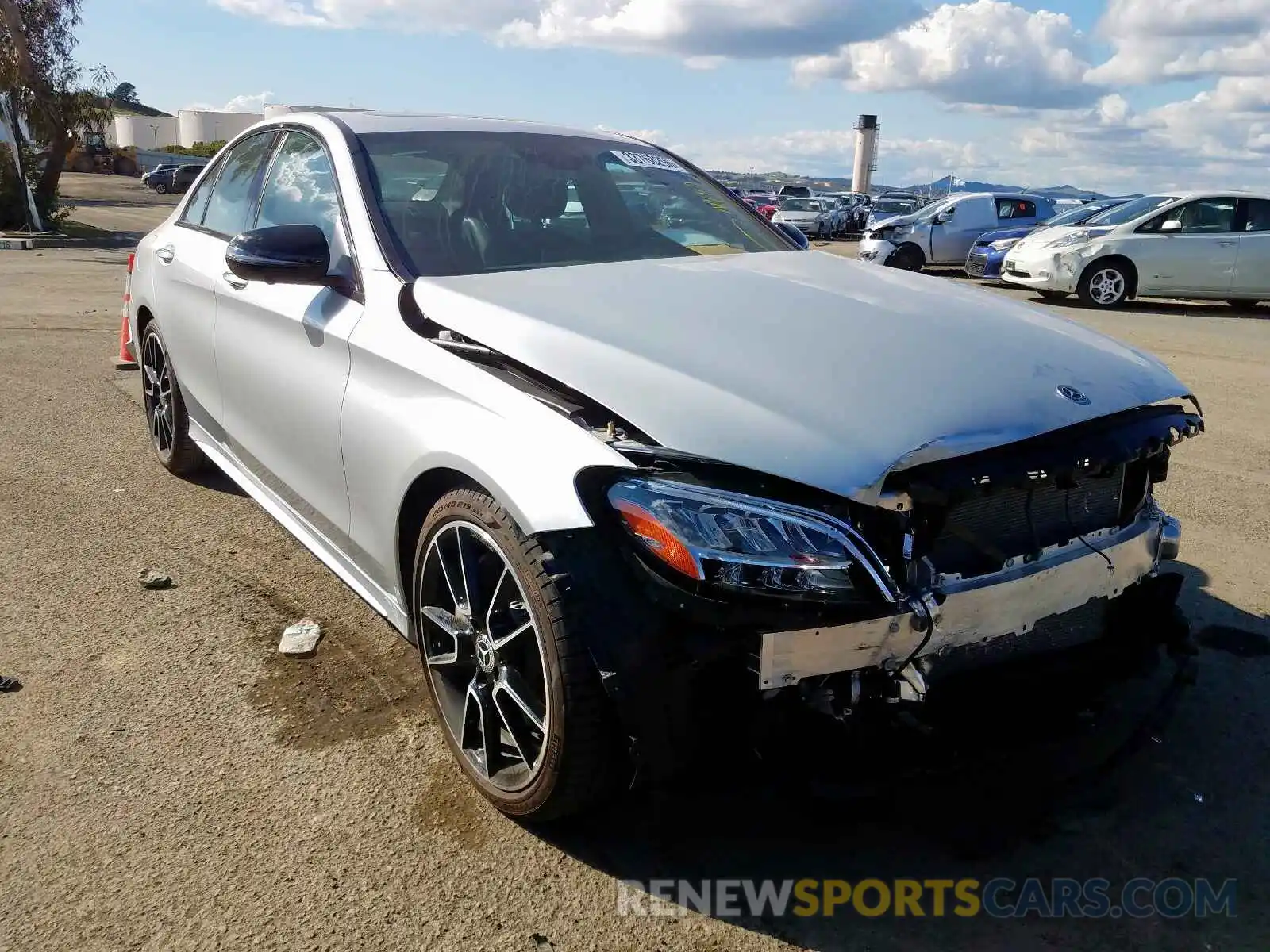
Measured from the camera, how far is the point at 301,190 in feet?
11.8

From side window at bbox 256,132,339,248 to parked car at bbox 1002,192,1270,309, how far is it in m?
12.3

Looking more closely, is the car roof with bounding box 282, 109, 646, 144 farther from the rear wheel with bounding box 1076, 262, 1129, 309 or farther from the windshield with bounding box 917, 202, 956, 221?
the windshield with bounding box 917, 202, 956, 221

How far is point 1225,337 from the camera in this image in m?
11.0

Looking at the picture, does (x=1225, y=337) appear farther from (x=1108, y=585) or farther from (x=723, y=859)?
(x=723, y=859)

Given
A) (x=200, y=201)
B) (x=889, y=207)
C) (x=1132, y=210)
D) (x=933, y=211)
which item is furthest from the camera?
(x=889, y=207)

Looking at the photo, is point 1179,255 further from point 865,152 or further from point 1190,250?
point 865,152

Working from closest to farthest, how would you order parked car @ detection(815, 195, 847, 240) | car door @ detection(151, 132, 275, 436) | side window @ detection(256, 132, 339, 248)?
side window @ detection(256, 132, 339, 248), car door @ detection(151, 132, 275, 436), parked car @ detection(815, 195, 847, 240)

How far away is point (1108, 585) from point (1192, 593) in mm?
1647

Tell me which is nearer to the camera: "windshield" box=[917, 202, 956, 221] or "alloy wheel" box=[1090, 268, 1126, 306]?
"alloy wheel" box=[1090, 268, 1126, 306]

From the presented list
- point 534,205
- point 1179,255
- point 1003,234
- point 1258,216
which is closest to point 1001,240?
point 1003,234

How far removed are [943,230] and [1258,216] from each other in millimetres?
6765

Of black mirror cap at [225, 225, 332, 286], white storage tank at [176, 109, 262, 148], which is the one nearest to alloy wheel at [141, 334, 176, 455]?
black mirror cap at [225, 225, 332, 286]

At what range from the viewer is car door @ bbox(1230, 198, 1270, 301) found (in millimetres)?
13219

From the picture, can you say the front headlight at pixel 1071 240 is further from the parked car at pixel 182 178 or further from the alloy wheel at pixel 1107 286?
the parked car at pixel 182 178
